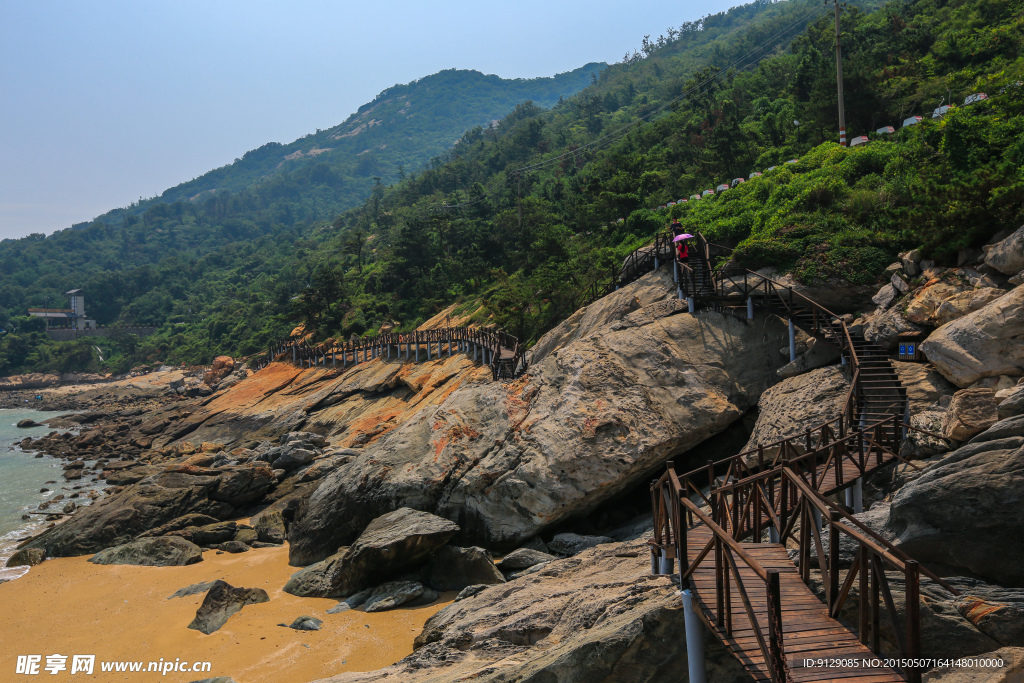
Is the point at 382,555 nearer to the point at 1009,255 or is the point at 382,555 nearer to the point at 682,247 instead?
the point at 682,247

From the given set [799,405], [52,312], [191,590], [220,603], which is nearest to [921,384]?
[799,405]

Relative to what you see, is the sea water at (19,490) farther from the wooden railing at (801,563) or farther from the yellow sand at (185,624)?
the wooden railing at (801,563)

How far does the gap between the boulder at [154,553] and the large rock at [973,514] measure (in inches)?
722

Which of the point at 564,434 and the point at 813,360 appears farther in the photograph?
the point at 813,360

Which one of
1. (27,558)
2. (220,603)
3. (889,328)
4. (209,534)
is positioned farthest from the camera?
(209,534)

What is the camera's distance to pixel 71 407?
75938 mm

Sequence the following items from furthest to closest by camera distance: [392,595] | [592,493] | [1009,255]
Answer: [592,493]
[392,595]
[1009,255]

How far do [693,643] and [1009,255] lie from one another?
35.4 ft

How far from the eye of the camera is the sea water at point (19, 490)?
22791 millimetres

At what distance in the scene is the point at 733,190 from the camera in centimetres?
3023

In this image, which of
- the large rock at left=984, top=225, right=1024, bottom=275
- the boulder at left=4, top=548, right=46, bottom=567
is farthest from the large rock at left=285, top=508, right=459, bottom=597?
the large rock at left=984, top=225, right=1024, bottom=275

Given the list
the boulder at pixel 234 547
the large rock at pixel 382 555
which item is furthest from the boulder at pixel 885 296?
the boulder at pixel 234 547

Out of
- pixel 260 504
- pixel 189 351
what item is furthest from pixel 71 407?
pixel 260 504

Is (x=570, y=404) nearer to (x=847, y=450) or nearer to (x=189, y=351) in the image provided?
(x=847, y=450)
